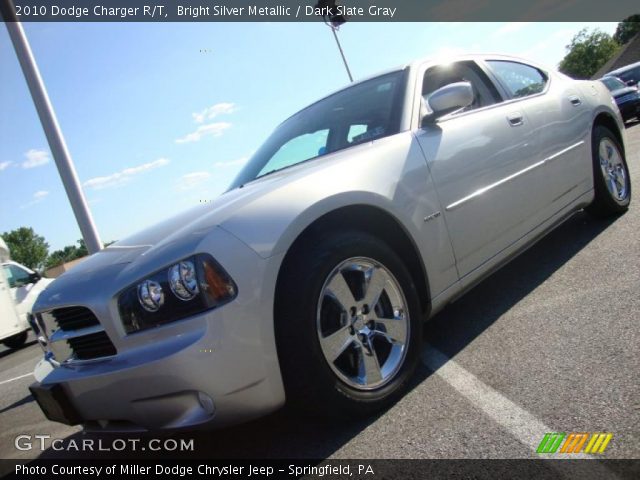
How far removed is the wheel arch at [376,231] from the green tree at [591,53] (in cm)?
10073

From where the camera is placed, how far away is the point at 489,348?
2.60 metres

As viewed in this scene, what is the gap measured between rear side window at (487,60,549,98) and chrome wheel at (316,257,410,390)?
2089mm

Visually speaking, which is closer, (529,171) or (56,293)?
(56,293)

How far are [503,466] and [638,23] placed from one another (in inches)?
4616

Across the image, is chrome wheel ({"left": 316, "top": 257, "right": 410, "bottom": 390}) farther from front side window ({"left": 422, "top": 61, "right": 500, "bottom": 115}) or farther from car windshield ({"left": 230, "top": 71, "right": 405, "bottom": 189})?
front side window ({"left": 422, "top": 61, "right": 500, "bottom": 115})

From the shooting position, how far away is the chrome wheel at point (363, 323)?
214cm

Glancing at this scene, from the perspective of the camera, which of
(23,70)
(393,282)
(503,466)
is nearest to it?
(503,466)

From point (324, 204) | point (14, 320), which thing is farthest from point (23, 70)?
point (324, 204)

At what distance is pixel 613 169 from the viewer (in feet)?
14.5

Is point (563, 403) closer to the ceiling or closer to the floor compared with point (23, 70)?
closer to the floor

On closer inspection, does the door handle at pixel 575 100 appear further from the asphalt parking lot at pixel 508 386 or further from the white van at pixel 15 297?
the white van at pixel 15 297

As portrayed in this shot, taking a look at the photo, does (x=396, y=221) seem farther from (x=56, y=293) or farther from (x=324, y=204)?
(x=56, y=293)

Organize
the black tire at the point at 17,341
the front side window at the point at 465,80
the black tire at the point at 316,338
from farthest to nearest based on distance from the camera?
the black tire at the point at 17,341 < the front side window at the point at 465,80 < the black tire at the point at 316,338

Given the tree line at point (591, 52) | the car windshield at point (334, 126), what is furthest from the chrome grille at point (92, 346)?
the tree line at point (591, 52)
